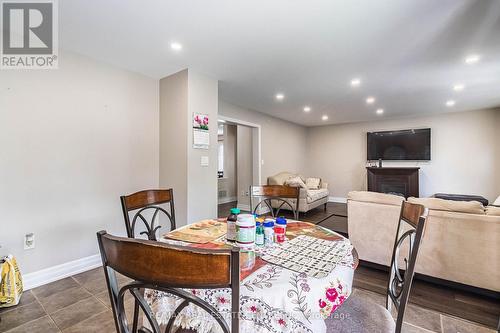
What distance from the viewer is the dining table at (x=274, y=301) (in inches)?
29.6

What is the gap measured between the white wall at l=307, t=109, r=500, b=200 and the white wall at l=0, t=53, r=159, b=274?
5592mm

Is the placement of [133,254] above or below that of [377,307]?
above

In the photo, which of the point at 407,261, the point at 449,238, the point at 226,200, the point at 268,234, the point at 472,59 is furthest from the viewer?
the point at 226,200

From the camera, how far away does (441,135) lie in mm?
5531

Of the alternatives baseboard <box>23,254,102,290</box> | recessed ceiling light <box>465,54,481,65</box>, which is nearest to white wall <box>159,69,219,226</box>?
baseboard <box>23,254,102,290</box>

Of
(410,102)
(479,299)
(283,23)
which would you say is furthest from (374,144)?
(283,23)

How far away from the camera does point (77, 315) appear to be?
1752 millimetres

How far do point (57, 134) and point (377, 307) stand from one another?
9.78 ft

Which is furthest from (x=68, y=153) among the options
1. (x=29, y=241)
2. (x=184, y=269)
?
(x=184, y=269)

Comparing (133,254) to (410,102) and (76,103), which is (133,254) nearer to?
(76,103)

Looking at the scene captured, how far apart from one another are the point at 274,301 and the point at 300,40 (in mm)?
2266

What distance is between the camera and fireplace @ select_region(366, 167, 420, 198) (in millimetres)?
5527

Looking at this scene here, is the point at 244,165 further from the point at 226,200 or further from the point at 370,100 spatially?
the point at 370,100

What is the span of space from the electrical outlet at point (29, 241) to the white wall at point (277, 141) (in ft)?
9.95
